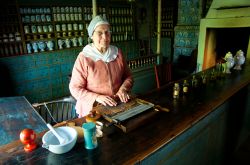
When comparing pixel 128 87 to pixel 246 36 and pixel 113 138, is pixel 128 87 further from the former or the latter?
pixel 246 36

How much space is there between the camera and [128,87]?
200 centimetres

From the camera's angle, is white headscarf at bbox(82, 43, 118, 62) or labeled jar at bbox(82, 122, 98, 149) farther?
white headscarf at bbox(82, 43, 118, 62)

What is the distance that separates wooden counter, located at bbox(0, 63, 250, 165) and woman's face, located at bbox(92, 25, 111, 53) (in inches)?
27.3

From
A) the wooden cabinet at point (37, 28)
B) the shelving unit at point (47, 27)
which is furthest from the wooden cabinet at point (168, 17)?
the wooden cabinet at point (37, 28)

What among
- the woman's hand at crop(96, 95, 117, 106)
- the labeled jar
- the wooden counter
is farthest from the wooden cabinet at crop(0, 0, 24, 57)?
the labeled jar

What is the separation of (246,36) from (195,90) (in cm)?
315

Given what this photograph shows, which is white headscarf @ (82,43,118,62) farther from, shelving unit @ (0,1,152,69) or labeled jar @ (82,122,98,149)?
shelving unit @ (0,1,152,69)

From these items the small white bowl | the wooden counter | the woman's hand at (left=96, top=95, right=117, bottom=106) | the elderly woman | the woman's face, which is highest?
the woman's face

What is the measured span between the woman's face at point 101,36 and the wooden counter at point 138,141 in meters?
0.69

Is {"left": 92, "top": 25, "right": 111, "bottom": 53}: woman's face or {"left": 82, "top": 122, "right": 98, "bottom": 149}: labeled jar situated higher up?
{"left": 92, "top": 25, "right": 111, "bottom": 53}: woman's face

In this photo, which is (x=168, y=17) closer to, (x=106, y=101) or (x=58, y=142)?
(x=106, y=101)

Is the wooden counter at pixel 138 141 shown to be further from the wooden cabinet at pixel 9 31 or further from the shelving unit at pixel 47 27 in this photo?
the wooden cabinet at pixel 9 31

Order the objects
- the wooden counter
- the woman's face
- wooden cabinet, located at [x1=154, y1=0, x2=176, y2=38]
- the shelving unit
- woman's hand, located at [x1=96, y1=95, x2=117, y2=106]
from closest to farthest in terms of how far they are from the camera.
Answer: the wooden counter, woman's hand, located at [x1=96, y1=95, x2=117, y2=106], the woman's face, the shelving unit, wooden cabinet, located at [x1=154, y1=0, x2=176, y2=38]

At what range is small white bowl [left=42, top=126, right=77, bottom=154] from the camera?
108cm
